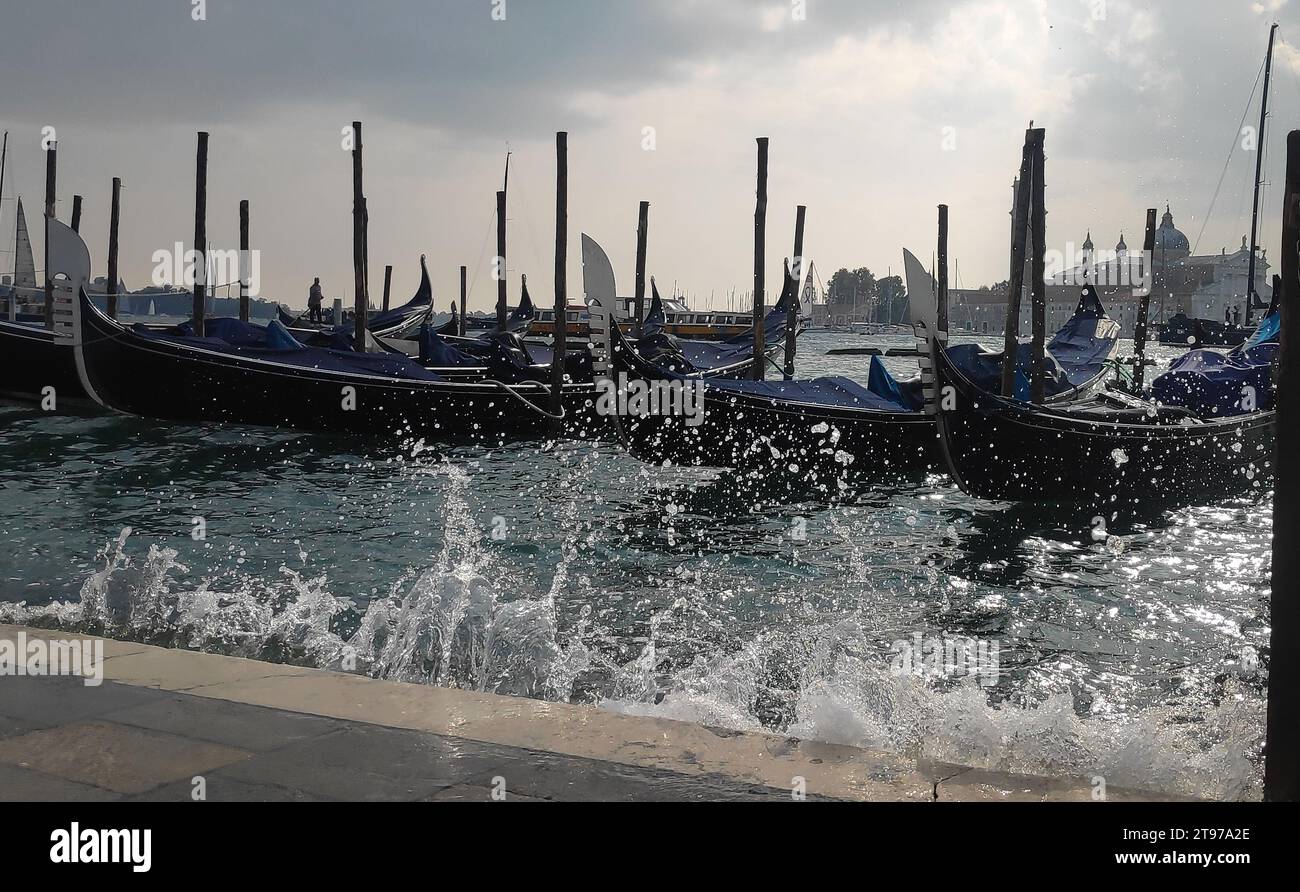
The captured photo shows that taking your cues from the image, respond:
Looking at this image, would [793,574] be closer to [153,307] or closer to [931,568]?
[931,568]

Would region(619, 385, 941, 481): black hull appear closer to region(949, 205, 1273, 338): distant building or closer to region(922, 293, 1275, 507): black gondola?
region(922, 293, 1275, 507): black gondola

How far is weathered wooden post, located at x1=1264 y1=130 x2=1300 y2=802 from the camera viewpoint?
2449 mm

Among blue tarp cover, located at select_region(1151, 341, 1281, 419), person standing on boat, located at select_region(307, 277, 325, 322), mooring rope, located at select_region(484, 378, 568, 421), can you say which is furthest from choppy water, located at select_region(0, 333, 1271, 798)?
person standing on boat, located at select_region(307, 277, 325, 322)

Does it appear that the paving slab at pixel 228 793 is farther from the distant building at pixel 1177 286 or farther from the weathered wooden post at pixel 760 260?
the distant building at pixel 1177 286

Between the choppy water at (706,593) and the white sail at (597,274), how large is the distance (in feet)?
6.94

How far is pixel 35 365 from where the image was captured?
18078 mm

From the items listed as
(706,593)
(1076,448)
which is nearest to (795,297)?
(1076,448)

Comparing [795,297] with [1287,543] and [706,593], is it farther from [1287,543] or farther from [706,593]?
[1287,543]

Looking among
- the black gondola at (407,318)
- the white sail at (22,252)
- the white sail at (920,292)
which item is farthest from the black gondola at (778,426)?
the white sail at (22,252)

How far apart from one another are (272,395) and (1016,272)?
1023 cm

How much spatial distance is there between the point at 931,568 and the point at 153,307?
3866 inches

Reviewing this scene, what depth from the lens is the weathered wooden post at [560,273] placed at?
16.5 m

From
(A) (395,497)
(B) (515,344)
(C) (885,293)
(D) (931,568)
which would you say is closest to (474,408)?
(B) (515,344)

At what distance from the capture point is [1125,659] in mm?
5957
